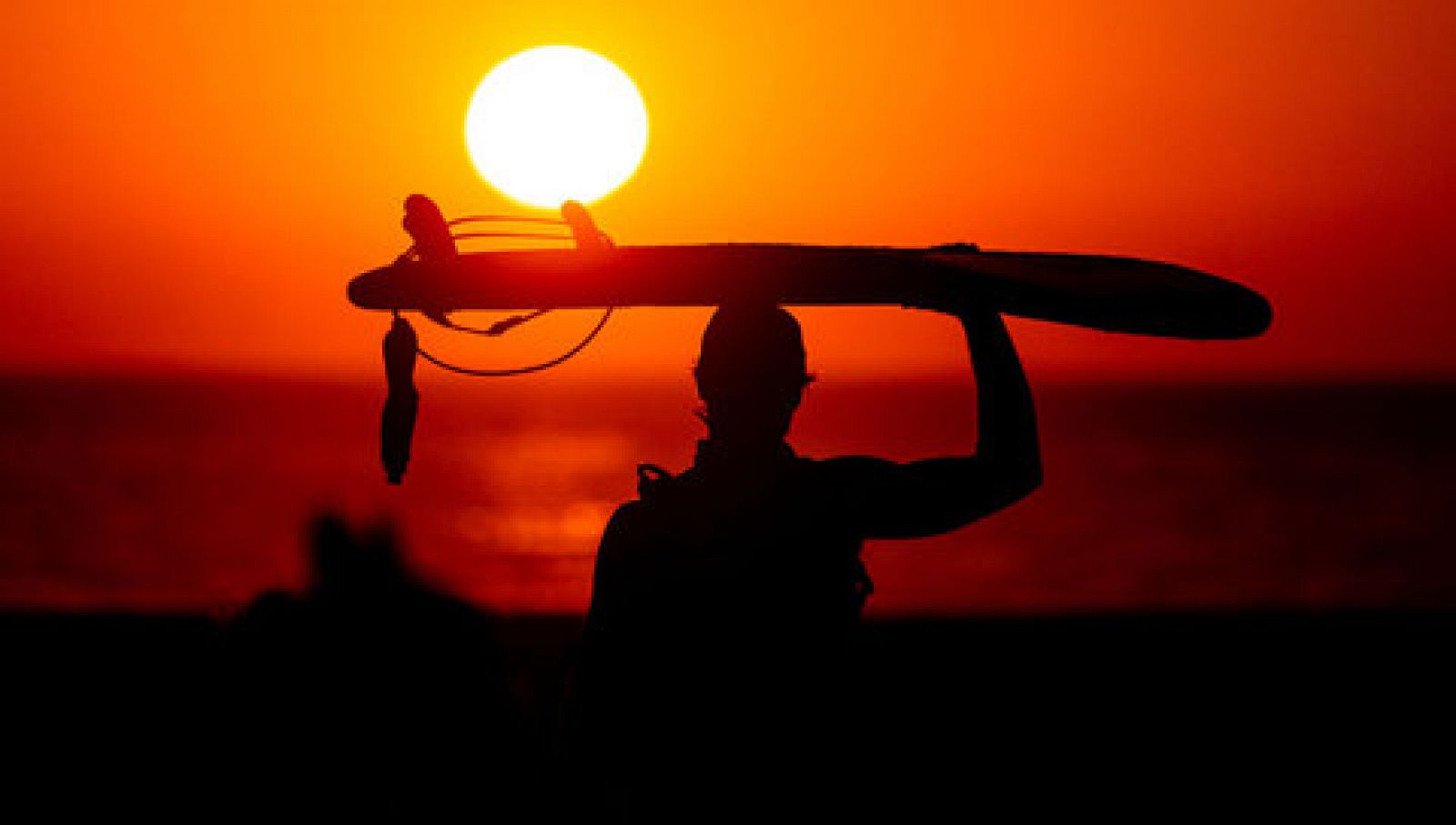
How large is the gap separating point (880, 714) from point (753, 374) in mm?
795

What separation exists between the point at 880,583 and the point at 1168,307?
42.9 metres

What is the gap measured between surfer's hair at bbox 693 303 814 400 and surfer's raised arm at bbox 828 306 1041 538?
22 centimetres

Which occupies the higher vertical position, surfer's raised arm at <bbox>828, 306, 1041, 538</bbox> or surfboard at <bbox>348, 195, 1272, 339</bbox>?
surfboard at <bbox>348, 195, 1272, 339</bbox>

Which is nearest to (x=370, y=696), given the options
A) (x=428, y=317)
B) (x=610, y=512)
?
(x=428, y=317)

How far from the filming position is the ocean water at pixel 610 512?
4675 centimetres

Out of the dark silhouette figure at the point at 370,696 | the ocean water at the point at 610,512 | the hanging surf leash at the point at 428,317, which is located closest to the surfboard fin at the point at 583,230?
the hanging surf leash at the point at 428,317

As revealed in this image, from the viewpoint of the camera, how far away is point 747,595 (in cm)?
316

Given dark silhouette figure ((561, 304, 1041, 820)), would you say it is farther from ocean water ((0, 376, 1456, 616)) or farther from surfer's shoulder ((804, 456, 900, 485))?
ocean water ((0, 376, 1456, 616))

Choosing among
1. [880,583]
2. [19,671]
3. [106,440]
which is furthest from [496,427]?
[19,671]

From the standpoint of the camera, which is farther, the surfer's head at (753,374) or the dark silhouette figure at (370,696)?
the dark silhouette figure at (370,696)

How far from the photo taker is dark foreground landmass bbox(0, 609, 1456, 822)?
5.24 metres

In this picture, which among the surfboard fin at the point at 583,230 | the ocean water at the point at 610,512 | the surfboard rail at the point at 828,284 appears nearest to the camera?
the surfboard rail at the point at 828,284

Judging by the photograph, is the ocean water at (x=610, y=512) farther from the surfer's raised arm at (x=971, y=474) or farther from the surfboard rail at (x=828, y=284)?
the surfer's raised arm at (x=971, y=474)

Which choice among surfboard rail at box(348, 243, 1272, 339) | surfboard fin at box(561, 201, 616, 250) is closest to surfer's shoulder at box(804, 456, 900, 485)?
surfboard rail at box(348, 243, 1272, 339)
